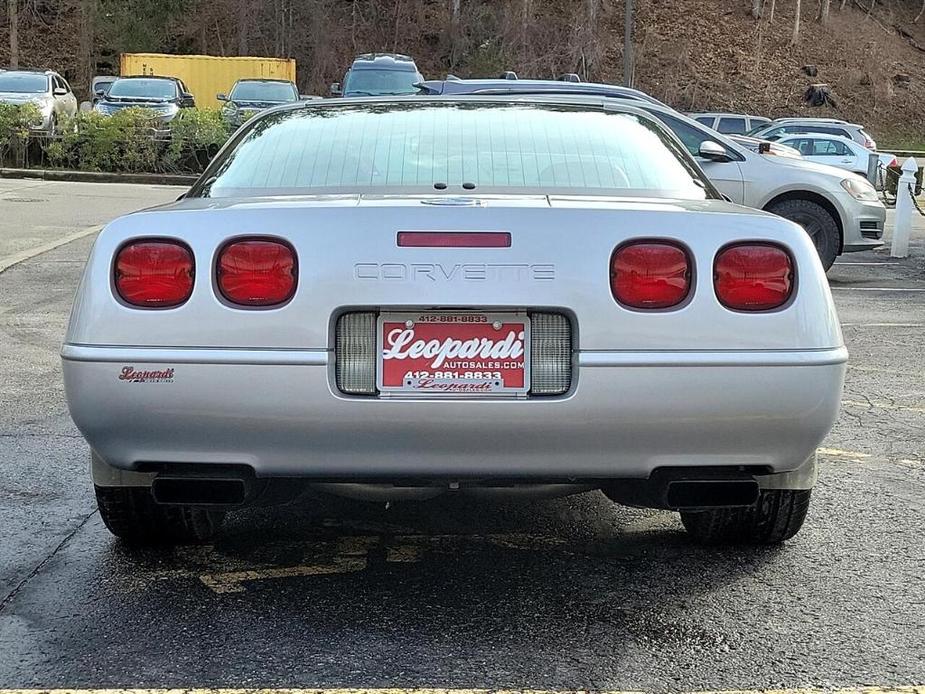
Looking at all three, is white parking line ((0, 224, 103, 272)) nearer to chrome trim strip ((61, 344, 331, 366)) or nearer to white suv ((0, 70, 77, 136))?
chrome trim strip ((61, 344, 331, 366))

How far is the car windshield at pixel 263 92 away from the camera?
25.7 m

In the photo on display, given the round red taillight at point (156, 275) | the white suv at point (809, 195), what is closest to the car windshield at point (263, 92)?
the white suv at point (809, 195)

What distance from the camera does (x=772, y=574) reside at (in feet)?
12.2

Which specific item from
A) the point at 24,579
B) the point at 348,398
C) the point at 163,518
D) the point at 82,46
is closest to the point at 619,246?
the point at 348,398

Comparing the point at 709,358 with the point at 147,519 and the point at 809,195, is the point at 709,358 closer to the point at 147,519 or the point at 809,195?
the point at 147,519

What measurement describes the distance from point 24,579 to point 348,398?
1.24m

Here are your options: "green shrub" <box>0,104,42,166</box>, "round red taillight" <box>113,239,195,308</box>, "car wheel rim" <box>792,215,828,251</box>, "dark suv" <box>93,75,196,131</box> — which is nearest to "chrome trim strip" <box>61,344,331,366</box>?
"round red taillight" <box>113,239,195,308</box>

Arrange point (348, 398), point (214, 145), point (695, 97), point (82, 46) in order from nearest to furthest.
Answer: point (348, 398)
point (214, 145)
point (82, 46)
point (695, 97)

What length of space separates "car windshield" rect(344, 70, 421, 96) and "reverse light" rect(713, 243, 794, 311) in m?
19.3

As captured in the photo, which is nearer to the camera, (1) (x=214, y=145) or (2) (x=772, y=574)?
(2) (x=772, y=574)

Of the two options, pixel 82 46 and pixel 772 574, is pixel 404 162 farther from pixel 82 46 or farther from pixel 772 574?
pixel 82 46

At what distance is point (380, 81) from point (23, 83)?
7901 millimetres

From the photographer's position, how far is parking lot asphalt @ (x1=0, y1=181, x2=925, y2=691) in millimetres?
2977

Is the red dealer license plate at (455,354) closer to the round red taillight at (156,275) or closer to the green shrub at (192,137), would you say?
the round red taillight at (156,275)
